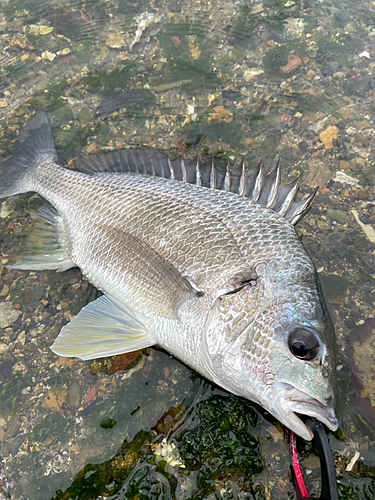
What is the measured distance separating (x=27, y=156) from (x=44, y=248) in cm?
102

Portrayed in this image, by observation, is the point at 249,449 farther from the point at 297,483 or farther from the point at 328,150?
the point at 328,150

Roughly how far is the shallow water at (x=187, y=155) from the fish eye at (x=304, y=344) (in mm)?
759

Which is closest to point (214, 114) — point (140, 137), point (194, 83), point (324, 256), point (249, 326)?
point (194, 83)

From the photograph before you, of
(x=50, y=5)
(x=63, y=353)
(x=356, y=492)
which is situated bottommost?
(x=356, y=492)

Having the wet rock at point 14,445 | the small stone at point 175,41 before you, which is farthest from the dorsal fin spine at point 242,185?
the small stone at point 175,41

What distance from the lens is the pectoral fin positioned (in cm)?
273

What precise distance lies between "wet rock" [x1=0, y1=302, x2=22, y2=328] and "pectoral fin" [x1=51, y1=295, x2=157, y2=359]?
611 mm

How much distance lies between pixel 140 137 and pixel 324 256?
2.22 metres

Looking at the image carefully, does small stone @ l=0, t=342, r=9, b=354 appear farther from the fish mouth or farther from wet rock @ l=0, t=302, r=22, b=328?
the fish mouth

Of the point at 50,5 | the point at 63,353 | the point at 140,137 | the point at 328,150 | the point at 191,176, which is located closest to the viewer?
the point at 63,353

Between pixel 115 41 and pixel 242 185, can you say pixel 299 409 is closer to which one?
pixel 242 185

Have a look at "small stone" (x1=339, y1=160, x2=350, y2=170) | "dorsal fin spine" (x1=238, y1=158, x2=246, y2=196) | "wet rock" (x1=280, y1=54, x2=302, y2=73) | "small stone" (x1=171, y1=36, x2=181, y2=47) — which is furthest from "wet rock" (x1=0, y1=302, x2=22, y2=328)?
"wet rock" (x1=280, y1=54, x2=302, y2=73)

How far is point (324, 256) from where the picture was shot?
3301mm

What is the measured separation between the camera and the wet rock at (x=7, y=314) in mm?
3206
